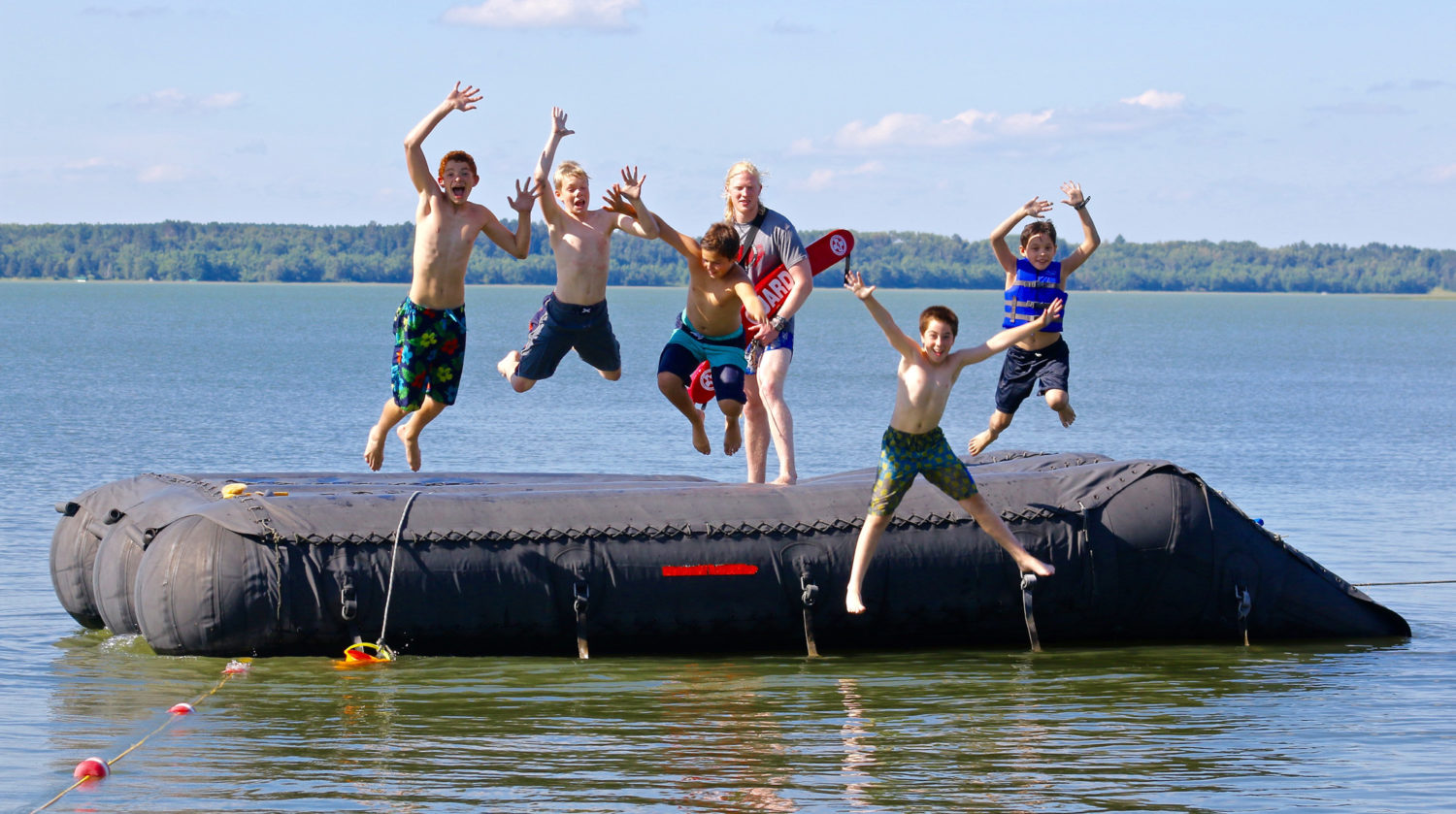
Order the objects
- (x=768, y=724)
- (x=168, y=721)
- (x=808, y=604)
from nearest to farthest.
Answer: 1. (x=168, y=721)
2. (x=768, y=724)
3. (x=808, y=604)

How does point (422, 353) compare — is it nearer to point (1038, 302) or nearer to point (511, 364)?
point (511, 364)

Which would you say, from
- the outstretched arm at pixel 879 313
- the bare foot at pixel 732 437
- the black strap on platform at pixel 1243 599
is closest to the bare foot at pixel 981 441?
the bare foot at pixel 732 437

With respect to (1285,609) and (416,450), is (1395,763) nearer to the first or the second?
(1285,609)

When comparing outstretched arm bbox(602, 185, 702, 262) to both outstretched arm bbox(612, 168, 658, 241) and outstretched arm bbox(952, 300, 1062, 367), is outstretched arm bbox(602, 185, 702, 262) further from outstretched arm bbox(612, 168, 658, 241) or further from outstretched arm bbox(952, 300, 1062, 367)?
outstretched arm bbox(952, 300, 1062, 367)

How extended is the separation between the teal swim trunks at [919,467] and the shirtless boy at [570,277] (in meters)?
2.45

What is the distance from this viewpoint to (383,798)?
7.07m

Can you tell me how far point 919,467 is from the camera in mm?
9242

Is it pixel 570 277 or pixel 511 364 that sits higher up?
pixel 570 277

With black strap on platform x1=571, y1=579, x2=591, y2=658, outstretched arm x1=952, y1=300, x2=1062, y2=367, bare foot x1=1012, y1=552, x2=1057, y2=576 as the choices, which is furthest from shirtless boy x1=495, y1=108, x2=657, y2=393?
bare foot x1=1012, y1=552, x2=1057, y2=576

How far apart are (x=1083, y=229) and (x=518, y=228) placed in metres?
3.91

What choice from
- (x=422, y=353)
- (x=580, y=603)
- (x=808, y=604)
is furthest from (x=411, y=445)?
(x=808, y=604)

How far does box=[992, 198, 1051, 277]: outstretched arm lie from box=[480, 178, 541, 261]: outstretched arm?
10.4 feet

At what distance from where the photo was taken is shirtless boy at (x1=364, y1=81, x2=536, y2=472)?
A: 1095 cm

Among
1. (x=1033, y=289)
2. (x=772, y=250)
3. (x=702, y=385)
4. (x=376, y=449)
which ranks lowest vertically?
(x=376, y=449)
